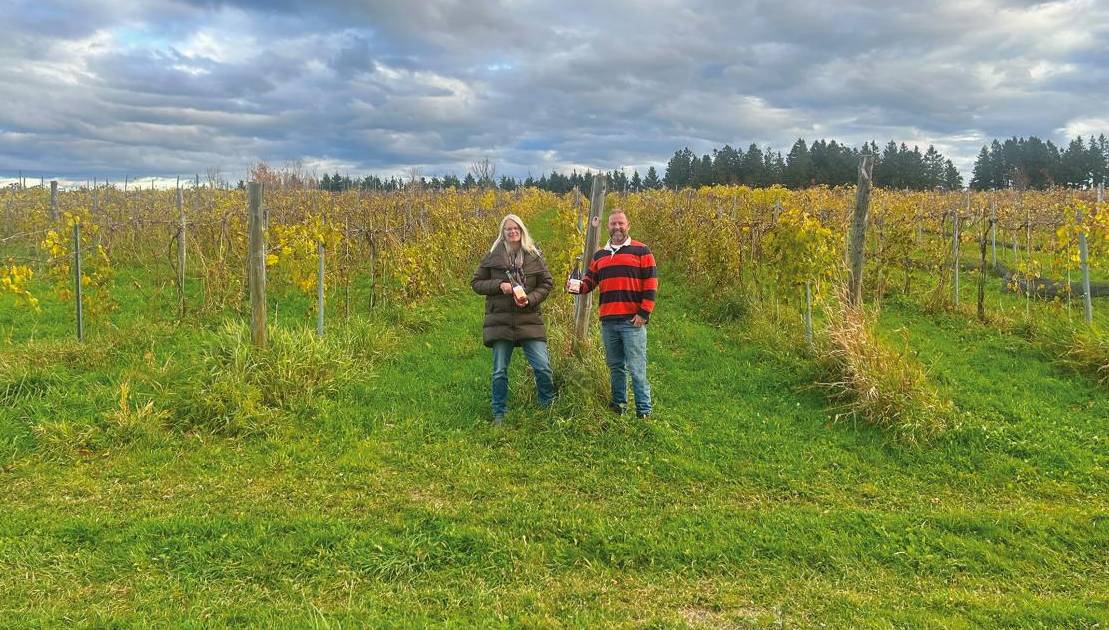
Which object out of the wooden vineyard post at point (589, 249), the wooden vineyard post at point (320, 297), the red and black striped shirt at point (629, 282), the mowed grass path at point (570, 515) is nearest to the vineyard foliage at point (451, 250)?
the wooden vineyard post at point (320, 297)

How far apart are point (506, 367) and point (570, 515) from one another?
5.06ft

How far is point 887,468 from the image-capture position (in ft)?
13.8

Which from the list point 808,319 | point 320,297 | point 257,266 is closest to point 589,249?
point 808,319

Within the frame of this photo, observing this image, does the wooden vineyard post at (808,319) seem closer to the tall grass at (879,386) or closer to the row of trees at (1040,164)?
the tall grass at (879,386)

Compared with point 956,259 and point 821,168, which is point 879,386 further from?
point 821,168

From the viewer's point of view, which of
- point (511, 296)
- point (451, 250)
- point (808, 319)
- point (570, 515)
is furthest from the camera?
point (451, 250)

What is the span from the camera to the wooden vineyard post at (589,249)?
5.34 metres

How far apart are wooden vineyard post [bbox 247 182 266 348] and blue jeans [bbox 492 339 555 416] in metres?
2.17

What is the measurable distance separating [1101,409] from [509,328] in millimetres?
4947

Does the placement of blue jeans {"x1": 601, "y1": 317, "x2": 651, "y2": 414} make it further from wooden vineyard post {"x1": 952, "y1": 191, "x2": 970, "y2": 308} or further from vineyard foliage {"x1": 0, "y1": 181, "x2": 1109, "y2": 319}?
wooden vineyard post {"x1": 952, "y1": 191, "x2": 970, "y2": 308}

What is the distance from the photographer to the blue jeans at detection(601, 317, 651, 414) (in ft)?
15.3

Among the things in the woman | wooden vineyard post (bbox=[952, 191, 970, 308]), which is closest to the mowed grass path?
the woman

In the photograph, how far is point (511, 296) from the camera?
15.4ft

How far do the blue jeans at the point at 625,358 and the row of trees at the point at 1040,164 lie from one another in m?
47.0
